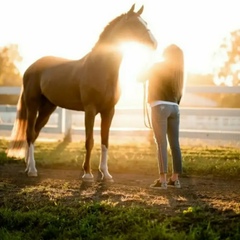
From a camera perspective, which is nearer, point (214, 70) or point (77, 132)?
point (77, 132)

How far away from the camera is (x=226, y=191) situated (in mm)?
6762

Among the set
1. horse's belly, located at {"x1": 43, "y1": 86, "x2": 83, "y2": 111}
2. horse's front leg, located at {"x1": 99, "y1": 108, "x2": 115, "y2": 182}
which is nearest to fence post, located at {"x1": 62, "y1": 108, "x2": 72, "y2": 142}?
horse's belly, located at {"x1": 43, "y1": 86, "x2": 83, "y2": 111}

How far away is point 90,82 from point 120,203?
2.70 meters

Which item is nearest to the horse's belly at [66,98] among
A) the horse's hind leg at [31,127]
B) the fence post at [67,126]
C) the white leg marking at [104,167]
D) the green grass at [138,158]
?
the horse's hind leg at [31,127]

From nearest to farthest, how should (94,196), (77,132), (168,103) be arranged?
(94,196), (168,103), (77,132)

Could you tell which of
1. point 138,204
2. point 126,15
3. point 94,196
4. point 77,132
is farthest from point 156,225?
point 77,132

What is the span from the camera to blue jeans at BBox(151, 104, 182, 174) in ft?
21.9

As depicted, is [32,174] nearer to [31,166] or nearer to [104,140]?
[31,166]

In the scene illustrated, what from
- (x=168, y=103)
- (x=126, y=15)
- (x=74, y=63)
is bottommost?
(x=168, y=103)

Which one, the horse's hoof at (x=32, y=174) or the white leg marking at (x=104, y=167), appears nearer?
the white leg marking at (x=104, y=167)

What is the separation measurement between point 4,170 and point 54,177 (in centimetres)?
128

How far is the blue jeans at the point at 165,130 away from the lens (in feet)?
21.9

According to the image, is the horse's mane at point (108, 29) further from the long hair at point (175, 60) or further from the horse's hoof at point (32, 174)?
the horse's hoof at point (32, 174)

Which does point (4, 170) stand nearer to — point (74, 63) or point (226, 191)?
point (74, 63)
